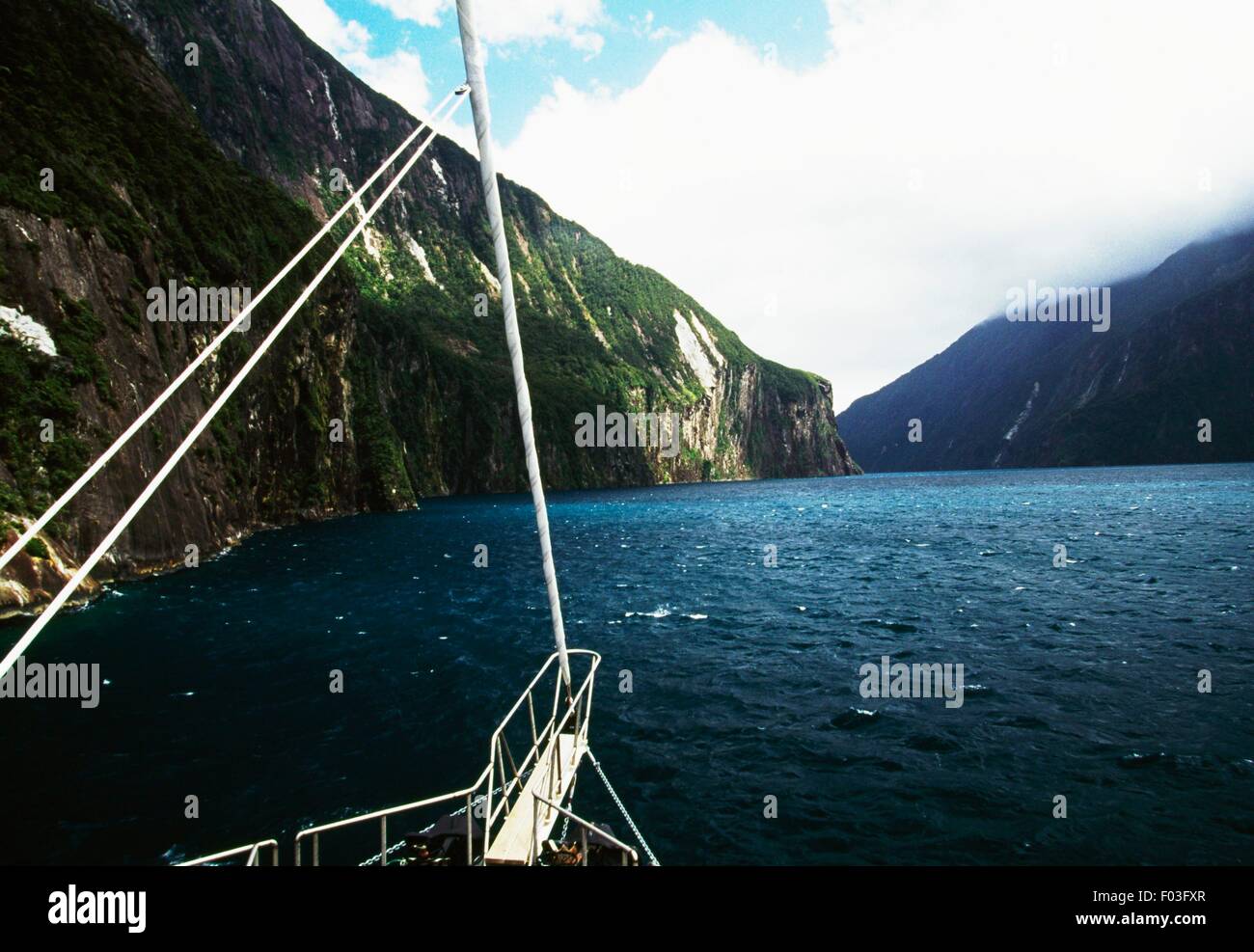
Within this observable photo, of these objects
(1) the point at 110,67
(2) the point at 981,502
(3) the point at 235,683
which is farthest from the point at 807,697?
(2) the point at 981,502

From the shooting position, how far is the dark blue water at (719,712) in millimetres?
11117

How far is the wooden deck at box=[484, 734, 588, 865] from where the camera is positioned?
26.5ft

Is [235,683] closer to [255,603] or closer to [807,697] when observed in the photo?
[255,603]

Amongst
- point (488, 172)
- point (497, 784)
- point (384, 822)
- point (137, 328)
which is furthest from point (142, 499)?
point (137, 328)

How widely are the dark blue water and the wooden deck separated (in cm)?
163

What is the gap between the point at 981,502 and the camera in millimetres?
89562

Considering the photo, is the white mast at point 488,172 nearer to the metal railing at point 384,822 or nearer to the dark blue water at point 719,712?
the metal railing at point 384,822

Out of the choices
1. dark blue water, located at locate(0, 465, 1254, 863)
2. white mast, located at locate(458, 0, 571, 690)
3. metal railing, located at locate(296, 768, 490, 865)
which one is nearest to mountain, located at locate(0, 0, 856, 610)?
dark blue water, located at locate(0, 465, 1254, 863)

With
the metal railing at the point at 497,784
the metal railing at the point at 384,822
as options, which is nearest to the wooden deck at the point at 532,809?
the metal railing at the point at 497,784

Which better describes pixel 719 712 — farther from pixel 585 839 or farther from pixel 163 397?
Answer: pixel 163 397

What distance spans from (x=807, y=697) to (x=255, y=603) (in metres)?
26.8

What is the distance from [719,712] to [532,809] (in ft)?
28.4
